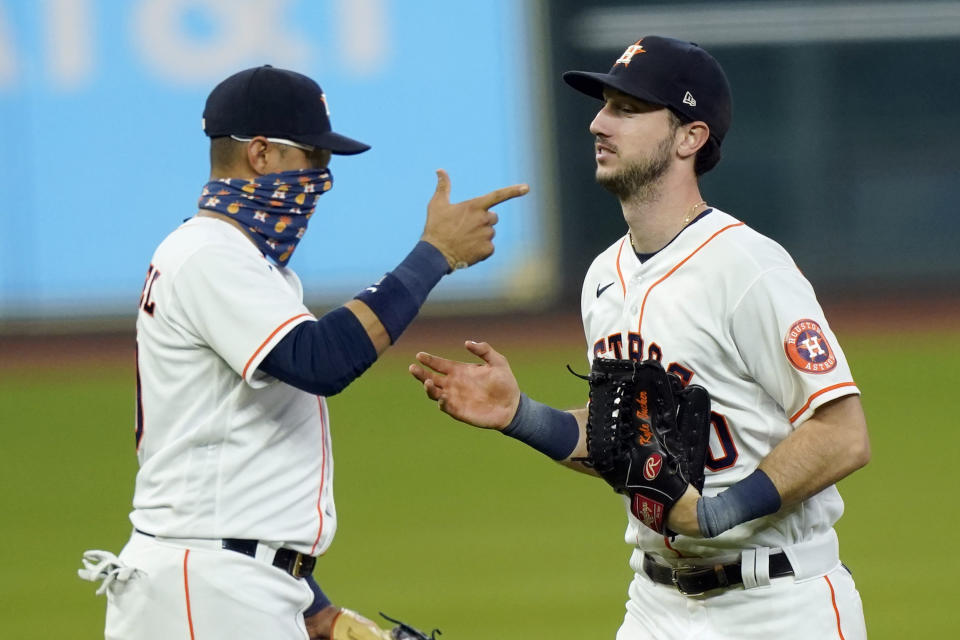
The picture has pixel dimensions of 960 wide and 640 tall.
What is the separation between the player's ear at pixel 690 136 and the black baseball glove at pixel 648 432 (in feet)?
2.29

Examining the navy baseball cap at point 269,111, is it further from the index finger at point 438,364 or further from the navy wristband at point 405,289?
the index finger at point 438,364

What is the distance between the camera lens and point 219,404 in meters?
3.82

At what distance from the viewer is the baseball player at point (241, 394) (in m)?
3.75

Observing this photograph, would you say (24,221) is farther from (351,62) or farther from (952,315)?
(952,315)

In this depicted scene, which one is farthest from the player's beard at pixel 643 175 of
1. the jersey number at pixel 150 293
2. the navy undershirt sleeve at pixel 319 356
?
the jersey number at pixel 150 293

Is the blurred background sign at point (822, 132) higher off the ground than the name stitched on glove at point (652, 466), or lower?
lower

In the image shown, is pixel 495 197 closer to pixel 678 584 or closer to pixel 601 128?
pixel 601 128

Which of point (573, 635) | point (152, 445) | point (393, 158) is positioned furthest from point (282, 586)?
point (393, 158)

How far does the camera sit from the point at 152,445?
3.92 m

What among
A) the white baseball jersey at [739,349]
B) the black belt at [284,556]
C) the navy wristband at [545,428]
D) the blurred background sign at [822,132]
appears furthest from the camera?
the blurred background sign at [822,132]

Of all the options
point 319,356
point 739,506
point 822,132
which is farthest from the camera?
point 822,132

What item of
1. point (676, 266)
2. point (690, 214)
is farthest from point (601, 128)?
point (676, 266)

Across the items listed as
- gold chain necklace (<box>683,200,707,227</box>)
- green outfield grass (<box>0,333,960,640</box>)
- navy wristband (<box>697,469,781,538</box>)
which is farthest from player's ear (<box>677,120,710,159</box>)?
green outfield grass (<box>0,333,960,640</box>)

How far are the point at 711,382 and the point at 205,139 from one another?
45.8 feet
